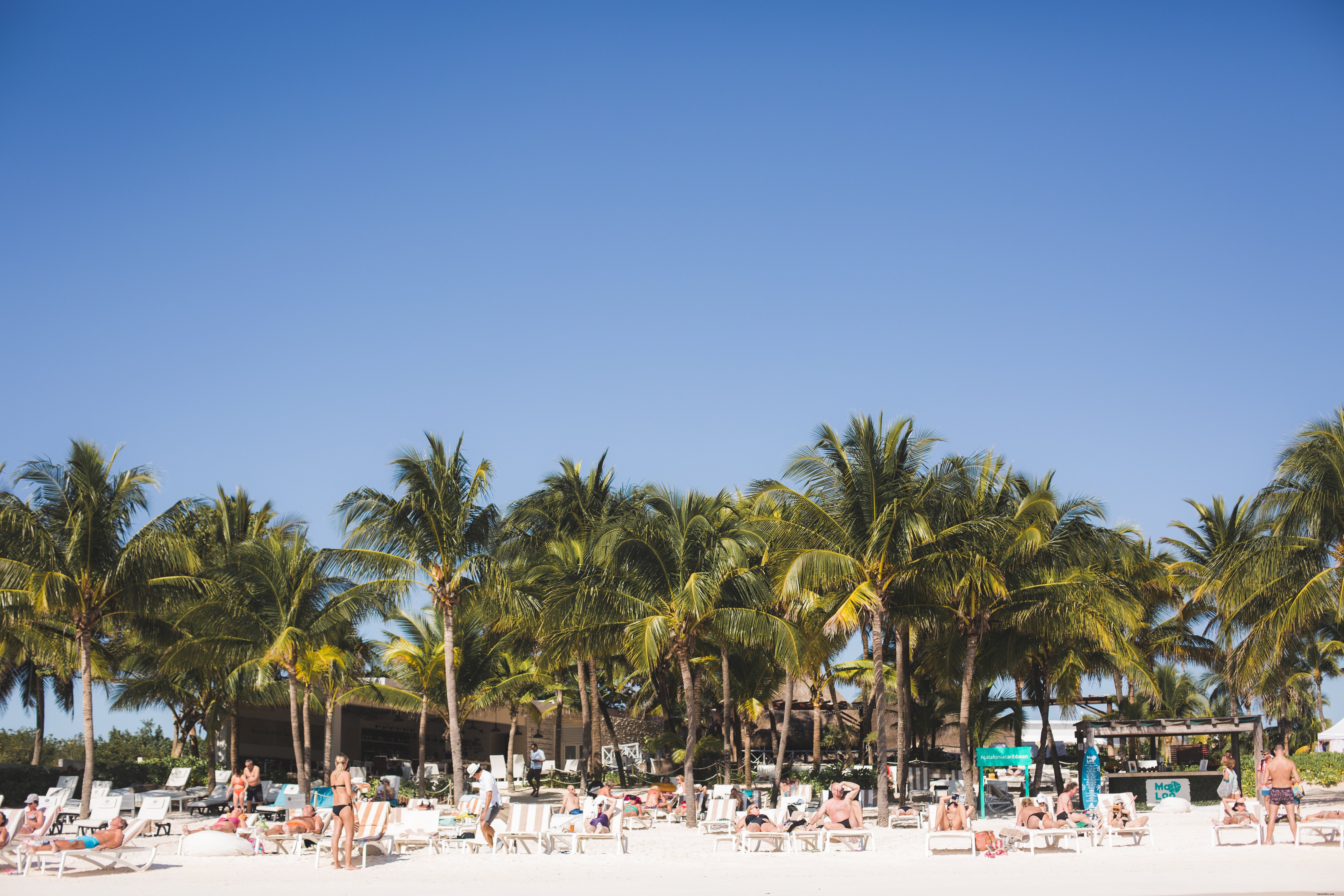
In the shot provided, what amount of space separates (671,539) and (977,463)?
5.93 meters

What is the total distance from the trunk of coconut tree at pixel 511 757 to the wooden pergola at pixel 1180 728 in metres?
15.1

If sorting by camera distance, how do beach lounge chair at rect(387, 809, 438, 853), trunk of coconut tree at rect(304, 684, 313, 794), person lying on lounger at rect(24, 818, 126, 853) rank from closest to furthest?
person lying on lounger at rect(24, 818, 126, 853) < beach lounge chair at rect(387, 809, 438, 853) < trunk of coconut tree at rect(304, 684, 313, 794)

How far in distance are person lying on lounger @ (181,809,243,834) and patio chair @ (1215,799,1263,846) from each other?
40.6 ft

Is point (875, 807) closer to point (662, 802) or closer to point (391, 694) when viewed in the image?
point (662, 802)

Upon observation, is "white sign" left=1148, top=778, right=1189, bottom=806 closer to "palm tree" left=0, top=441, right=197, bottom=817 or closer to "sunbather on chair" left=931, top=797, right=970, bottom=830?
"sunbather on chair" left=931, top=797, right=970, bottom=830

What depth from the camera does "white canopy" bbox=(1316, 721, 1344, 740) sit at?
134ft

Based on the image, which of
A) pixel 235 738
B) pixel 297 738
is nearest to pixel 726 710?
pixel 297 738

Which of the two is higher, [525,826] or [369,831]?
[369,831]

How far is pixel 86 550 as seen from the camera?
70.5 ft

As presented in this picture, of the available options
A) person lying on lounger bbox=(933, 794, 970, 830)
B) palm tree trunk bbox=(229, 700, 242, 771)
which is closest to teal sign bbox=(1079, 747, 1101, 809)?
person lying on lounger bbox=(933, 794, 970, 830)

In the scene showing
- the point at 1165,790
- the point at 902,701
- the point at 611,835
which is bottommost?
the point at 1165,790

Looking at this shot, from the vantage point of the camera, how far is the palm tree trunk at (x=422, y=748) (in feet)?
94.5

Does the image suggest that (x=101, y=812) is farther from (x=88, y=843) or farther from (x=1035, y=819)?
(x=1035, y=819)

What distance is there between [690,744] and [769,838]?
18.6 feet
